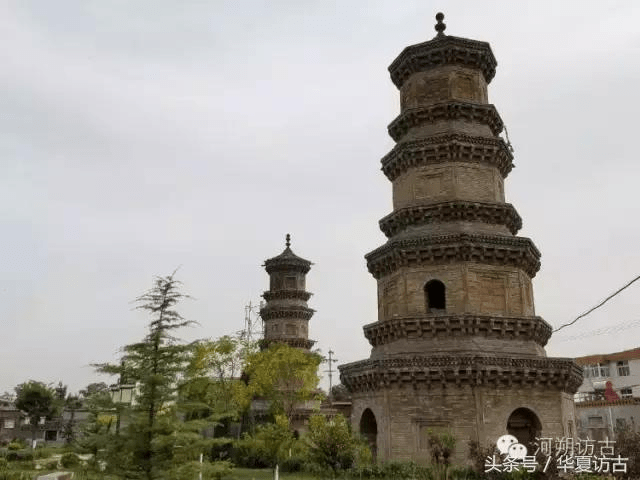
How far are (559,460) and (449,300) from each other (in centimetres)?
723

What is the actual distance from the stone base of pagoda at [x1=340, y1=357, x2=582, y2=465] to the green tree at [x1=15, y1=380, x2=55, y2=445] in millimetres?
49737

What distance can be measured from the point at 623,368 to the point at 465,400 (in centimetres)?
3602

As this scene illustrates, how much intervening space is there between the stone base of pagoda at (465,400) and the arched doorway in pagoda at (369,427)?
1.80 m

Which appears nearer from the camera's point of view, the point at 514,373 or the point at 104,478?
the point at 104,478

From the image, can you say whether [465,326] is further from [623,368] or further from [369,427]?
[623,368]

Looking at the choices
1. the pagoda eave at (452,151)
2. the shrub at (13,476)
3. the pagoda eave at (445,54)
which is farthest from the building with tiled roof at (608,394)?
the shrub at (13,476)

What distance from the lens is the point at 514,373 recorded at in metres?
19.9

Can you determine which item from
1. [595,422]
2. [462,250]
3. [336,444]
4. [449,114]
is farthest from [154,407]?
[595,422]

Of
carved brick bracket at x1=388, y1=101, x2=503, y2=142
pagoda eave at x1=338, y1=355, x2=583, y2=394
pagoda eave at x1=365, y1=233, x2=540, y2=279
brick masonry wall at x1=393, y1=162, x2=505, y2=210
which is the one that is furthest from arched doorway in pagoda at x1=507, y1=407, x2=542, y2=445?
carved brick bracket at x1=388, y1=101, x2=503, y2=142

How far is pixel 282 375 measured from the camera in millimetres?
34875

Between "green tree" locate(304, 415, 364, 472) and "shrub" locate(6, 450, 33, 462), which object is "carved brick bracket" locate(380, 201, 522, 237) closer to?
"green tree" locate(304, 415, 364, 472)

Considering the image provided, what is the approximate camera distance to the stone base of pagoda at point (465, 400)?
19594mm

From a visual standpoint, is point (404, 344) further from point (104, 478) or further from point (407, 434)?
point (104, 478)

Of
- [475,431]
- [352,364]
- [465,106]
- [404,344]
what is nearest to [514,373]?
[475,431]
